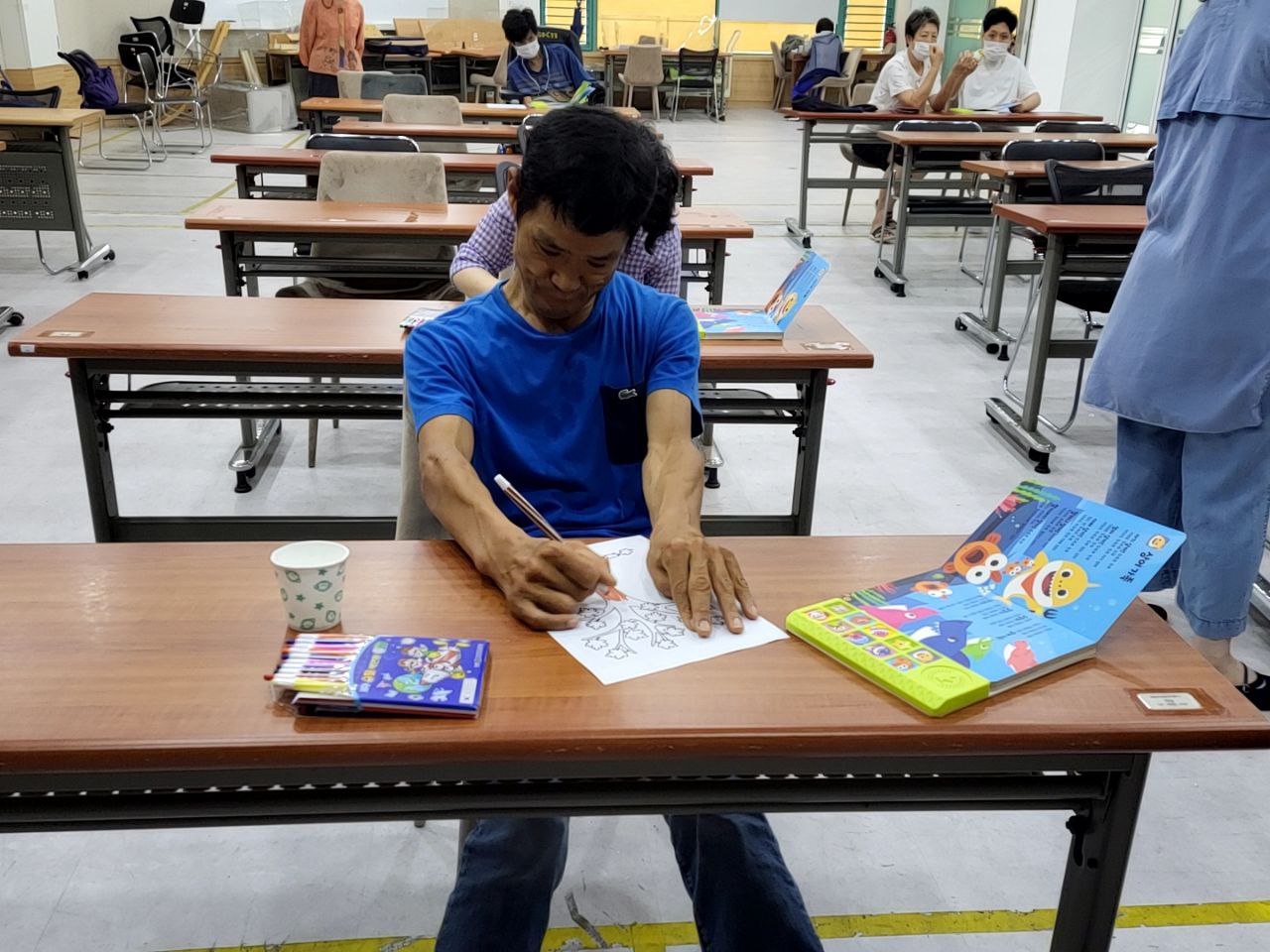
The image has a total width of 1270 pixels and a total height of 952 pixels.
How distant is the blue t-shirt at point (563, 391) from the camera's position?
4.66ft

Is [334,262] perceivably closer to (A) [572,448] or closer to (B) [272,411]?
(B) [272,411]

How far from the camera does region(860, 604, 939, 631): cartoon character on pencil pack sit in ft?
3.74

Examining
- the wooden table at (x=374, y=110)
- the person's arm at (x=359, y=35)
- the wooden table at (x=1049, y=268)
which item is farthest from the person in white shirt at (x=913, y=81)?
the person's arm at (x=359, y=35)

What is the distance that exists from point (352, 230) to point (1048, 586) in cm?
257

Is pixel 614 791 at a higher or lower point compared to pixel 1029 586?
lower

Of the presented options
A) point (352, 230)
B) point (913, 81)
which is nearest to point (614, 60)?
point (913, 81)

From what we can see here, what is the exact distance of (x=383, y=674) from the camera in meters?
1.00

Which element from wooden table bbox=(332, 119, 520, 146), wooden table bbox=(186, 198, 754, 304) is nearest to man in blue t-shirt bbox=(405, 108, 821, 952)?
wooden table bbox=(186, 198, 754, 304)

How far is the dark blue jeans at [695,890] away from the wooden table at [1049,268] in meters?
2.63

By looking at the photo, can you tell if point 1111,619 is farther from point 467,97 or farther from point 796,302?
point 467,97

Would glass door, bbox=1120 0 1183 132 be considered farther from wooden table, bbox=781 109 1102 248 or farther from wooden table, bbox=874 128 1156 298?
wooden table, bbox=874 128 1156 298

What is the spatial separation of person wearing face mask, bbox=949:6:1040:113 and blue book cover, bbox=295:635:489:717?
23.0 feet

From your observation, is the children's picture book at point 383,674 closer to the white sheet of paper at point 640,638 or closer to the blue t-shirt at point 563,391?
the white sheet of paper at point 640,638

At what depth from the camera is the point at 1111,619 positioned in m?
1.09
